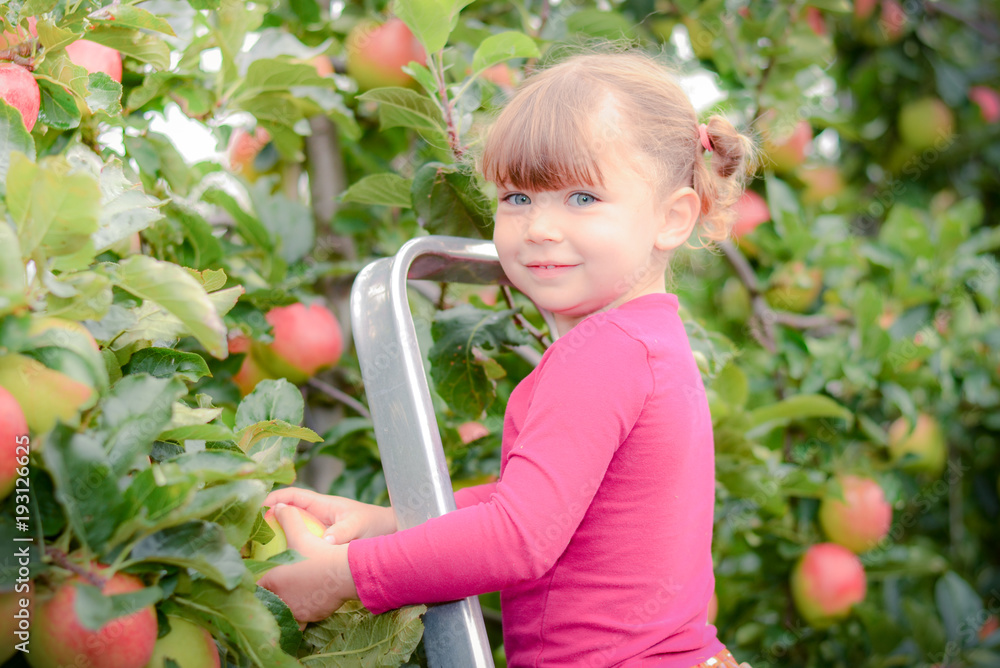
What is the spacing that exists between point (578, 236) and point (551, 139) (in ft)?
0.28

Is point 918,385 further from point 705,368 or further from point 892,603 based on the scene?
point 705,368

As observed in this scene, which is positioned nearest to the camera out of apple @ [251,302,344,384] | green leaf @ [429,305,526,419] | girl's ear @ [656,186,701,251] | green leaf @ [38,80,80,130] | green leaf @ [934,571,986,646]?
green leaf @ [38,80,80,130]

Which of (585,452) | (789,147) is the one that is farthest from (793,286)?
(585,452)

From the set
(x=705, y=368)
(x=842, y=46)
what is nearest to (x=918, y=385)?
(x=705, y=368)

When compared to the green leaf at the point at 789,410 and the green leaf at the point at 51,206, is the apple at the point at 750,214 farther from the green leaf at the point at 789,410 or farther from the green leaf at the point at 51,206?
the green leaf at the point at 51,206

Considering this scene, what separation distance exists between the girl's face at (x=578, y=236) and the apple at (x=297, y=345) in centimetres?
44

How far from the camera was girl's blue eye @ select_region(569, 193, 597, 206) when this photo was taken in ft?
2.39

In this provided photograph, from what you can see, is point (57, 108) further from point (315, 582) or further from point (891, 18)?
point (891, 18)

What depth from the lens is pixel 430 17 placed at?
87 centimetres

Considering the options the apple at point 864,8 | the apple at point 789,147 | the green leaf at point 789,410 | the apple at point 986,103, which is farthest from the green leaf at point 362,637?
the apple at point 986,103

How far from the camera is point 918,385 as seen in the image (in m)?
1.55

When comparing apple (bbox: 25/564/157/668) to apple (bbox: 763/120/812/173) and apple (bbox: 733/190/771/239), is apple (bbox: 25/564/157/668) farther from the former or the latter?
apple (bbox: 763/120/812/173)

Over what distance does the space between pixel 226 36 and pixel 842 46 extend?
1762mm

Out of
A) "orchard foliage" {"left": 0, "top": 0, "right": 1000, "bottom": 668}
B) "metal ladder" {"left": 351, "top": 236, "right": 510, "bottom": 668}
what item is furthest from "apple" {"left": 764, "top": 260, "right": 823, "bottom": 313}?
"metal ladder" {"left": 351, "top": 236, "right": 510, "bottom": 668}
